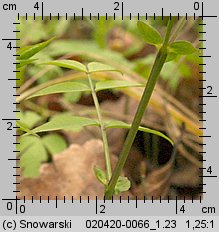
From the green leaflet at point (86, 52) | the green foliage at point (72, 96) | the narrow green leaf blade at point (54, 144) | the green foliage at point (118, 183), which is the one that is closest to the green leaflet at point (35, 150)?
the narrow green leaf blade at point (54, 144)

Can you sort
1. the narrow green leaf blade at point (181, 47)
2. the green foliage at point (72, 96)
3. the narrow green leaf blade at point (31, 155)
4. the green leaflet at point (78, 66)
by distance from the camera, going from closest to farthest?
the narrow green leaf blade at point (181, 47) < the green leaflet at point (78, 66) < the narrow green leaf blade at point (31, 155) < the green foliage at point (72, 96)

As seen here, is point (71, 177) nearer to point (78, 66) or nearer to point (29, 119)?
point (29, 119)

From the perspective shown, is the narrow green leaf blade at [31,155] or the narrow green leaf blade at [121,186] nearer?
the narrow green leaf blade at [121,186]

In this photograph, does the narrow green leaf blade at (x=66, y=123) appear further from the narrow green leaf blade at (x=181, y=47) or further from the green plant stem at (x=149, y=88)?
the narrow green leaf blade at (x=181, y=47)

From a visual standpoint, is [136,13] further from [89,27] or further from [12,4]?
[89,27]

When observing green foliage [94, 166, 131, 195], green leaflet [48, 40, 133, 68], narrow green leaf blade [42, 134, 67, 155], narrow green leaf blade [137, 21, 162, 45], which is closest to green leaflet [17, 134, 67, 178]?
narrow green leaf blade [42, 134, 67, 155]

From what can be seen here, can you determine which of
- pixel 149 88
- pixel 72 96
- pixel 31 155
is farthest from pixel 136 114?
pixel 72 96

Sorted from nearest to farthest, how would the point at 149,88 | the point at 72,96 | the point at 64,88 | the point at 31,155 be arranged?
the point at 149,88 < the point at 64,88 < the point at 31,155 < the point at 72,96
